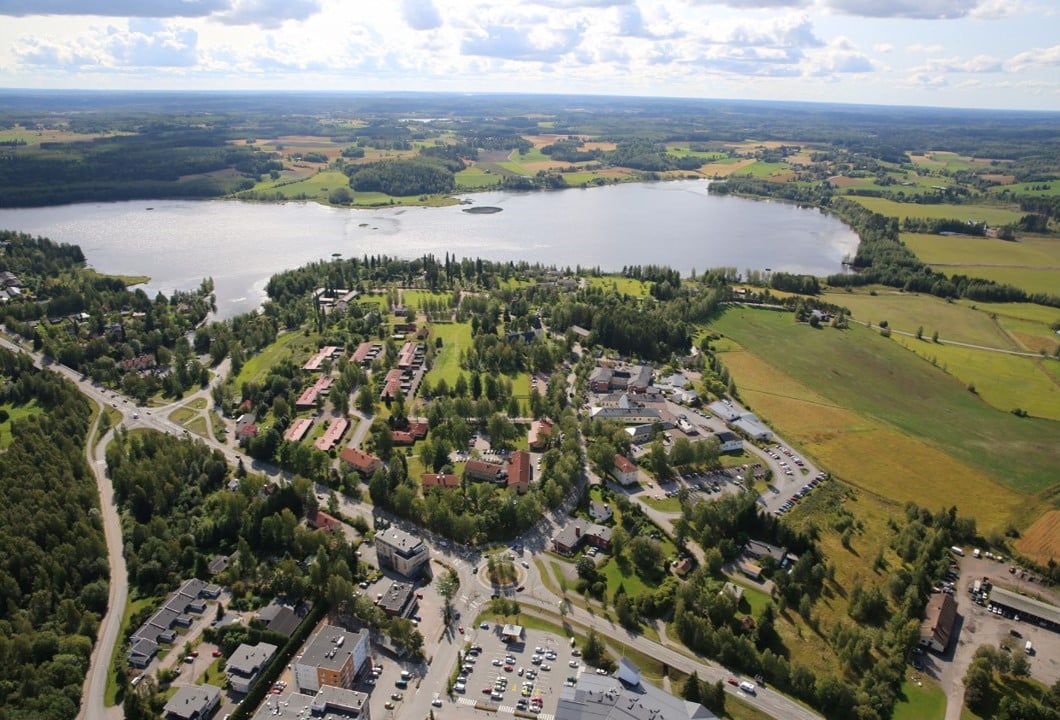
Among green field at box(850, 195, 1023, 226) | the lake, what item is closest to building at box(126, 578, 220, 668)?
the lake

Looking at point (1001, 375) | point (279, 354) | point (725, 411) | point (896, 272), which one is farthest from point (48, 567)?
point (896, 272)

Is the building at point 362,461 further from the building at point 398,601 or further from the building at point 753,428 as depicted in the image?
the building at point 753,428

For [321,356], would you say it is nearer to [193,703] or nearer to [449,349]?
[449,349]

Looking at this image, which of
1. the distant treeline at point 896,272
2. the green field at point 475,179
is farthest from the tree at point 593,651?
the green field at point 475,179

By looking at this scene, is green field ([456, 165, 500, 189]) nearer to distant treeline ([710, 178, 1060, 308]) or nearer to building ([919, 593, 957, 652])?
distant treeline ([710, 178, 1060, 308])

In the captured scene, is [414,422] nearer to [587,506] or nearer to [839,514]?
[587,506]

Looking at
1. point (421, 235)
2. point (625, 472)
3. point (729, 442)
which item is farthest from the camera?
point (421, 235)

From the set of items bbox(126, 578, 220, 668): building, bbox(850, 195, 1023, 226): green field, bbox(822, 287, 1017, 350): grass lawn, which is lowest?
bbox(126, 578, 220, 668): building
